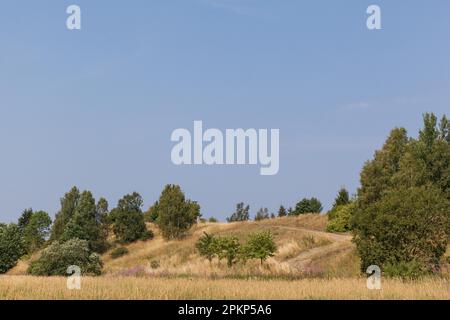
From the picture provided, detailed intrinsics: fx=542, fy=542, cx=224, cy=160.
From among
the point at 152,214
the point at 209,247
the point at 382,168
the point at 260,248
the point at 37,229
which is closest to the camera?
the point at 260,248

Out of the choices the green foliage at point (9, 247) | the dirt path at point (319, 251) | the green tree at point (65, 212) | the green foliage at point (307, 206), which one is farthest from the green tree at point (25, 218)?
the dirt path at point (319, 251)

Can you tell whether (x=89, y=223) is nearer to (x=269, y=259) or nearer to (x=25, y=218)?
(x=25, y=218)

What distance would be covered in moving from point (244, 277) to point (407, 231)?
27.0 ft

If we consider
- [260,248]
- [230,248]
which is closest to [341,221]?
[230,248]

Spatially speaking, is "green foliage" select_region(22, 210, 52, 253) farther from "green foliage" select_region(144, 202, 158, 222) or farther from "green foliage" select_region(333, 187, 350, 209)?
"green foliage" select_region(333, 187, 350, 209)

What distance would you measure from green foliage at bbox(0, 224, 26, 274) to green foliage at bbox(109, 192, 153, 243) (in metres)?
16.2

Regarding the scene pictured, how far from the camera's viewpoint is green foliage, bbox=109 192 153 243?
241 feet

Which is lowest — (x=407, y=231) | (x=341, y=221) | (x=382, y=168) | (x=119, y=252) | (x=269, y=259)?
(x=119, y=252)

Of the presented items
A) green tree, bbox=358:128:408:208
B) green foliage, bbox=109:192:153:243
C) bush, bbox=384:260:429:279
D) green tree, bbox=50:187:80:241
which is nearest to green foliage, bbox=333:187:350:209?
green tree, bbox=358:128:408:208

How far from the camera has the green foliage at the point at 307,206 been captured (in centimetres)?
8706

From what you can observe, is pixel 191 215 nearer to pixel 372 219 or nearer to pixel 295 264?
pixel 295 264

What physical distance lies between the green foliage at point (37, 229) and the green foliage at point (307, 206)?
3895cm

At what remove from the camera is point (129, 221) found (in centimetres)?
7369
